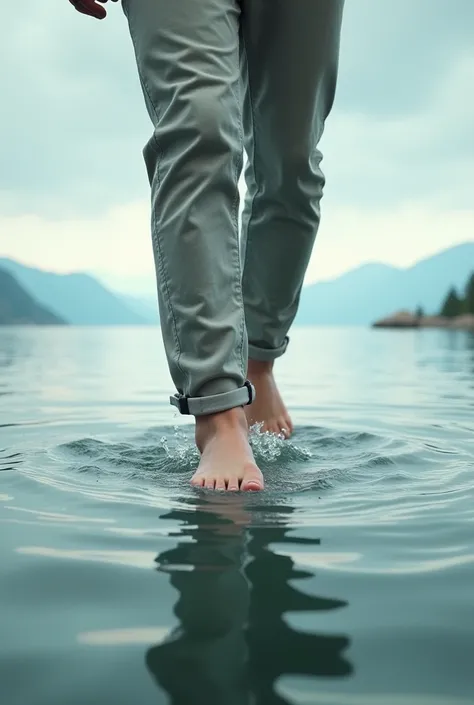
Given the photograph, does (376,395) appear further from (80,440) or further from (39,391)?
(80,440)

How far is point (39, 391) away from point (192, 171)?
2.22 metres

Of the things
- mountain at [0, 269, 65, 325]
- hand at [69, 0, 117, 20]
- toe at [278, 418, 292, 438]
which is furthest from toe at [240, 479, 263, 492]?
mountain at [0, 269, 65, 325]

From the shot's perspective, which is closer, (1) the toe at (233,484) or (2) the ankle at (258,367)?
(1) the toe at (233,484)

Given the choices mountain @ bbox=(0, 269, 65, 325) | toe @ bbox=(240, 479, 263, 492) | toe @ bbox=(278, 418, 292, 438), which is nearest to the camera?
toe @ bbox=(240, 479, 263, 492)

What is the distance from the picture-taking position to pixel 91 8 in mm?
1585

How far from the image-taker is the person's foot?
1.23 m

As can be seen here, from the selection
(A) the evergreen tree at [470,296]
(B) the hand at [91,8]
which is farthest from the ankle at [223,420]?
(A) the evergreen tree at [470,296]

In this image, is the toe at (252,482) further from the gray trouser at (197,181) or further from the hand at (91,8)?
the hand at (91,8)

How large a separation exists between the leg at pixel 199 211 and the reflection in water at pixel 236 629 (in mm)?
411

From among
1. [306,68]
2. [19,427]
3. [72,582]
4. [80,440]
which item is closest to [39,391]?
[19,427]

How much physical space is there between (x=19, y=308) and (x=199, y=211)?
363 feet

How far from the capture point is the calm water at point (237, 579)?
1.86 ft

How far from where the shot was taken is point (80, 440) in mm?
1727

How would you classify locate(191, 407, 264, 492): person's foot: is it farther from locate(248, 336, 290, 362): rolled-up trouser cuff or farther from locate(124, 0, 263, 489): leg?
locate(248, 336, 290, 362): rolled-up trouser cuff
